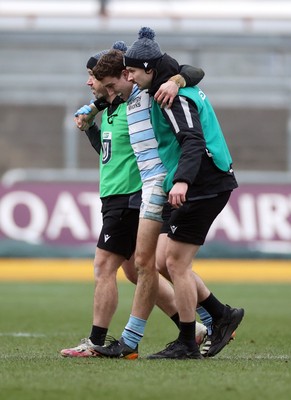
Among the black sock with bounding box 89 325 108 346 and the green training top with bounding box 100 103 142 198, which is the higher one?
the green training top with bounding box 100 103 142 198

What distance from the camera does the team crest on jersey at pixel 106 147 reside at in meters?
7.85

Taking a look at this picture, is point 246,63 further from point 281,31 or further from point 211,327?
point 211,327

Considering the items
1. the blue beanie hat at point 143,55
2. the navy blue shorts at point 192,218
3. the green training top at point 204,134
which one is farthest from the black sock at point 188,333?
the blue beanie hat at point 143,55

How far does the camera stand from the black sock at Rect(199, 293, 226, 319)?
25.7 ft

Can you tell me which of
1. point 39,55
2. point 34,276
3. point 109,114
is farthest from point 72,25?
point 109,114

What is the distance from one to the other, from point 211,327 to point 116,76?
6.21ft

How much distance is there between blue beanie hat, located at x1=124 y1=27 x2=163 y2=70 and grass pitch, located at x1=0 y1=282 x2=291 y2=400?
1.91m

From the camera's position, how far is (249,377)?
6203 mm

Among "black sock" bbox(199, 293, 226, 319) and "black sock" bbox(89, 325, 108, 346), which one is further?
"black sock" bbox(199, 293, 226, 319)

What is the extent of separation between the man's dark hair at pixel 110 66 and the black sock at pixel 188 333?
1.76 meters

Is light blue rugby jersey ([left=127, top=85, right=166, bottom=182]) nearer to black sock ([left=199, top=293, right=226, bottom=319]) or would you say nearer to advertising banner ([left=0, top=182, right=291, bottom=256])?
black sock ([left=199, top=293, right=226, bottom=319])

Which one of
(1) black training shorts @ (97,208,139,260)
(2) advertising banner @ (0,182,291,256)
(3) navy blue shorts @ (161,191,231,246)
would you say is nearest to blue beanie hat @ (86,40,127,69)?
(1) black training shorts @ (97,208,139,260)

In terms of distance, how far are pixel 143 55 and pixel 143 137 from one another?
1.92 ft

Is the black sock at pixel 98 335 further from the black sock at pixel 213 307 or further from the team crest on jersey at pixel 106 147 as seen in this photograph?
the team crest on jersey at pixel 106 147
